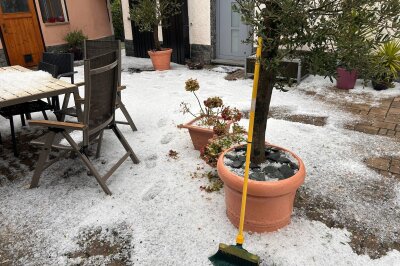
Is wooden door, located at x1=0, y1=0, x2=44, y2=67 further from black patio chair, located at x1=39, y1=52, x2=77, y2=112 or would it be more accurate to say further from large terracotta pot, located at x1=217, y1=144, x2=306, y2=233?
large terracotta pot, located at x1=217, y1=144, x2=306, y2=233

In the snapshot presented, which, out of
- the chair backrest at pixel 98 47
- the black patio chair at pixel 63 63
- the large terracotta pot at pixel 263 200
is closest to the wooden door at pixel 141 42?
the black patio chair at pixel 63 63

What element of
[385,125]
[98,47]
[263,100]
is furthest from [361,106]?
[98,47]

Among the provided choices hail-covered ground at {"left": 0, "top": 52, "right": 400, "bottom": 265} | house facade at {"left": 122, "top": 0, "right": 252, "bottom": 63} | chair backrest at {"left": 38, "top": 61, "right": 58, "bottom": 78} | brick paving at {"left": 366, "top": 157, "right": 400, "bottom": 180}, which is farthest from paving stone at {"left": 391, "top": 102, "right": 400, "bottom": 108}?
chair backrest at {"left": 38, "top": 61, "right": 58, "bottom": 78}

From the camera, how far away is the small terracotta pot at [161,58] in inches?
314

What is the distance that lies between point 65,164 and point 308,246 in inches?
110

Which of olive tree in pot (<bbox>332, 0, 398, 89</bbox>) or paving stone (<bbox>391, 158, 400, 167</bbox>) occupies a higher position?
olive tree in pot (<bbox>332, 0, 398, 89</bbox>)

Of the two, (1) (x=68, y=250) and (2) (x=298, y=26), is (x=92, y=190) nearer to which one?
(1) (x=68, y=250)

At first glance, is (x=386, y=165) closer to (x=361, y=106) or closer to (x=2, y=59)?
(x=361, y=106)

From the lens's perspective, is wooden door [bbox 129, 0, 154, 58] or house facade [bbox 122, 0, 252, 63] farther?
wooden door [bbox 129, 0, 154, 58]

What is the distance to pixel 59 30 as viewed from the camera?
32.2 ft

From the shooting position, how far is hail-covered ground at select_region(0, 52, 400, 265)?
2.29m

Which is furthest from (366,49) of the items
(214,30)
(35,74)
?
(214,30)

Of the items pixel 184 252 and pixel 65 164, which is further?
pixel 65 164

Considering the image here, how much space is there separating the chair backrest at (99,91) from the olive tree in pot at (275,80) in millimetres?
1271
